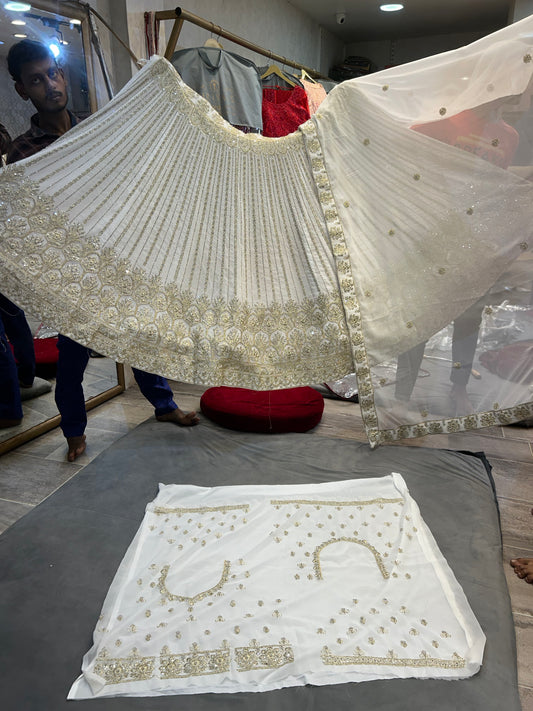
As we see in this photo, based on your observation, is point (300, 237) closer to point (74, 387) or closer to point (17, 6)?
point (74, 387)

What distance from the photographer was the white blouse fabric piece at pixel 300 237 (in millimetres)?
1337

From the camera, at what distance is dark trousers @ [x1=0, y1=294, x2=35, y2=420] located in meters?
2.00

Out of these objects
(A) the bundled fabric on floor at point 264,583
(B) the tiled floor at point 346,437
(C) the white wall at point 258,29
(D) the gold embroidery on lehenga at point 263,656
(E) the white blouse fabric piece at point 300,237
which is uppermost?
(C) the white wall at point 258,29

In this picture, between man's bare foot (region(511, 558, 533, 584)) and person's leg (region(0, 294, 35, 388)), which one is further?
person's leg (region(0, 294, 35, 388))

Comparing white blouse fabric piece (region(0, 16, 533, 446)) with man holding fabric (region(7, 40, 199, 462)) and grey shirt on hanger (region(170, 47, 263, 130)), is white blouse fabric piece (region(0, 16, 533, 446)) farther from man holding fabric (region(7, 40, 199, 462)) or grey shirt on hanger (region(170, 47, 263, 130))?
grey shirt on hanger (region(170, 47, 263, 130))

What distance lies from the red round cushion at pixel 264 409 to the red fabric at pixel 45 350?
715 millimetres

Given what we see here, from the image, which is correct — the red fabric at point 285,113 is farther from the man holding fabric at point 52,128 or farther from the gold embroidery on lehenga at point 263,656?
the gold embroidery on lehenga at point 263,656

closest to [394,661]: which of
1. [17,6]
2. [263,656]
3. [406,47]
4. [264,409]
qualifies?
[263,656]

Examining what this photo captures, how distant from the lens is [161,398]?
7.15ft

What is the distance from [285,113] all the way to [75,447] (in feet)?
6.72

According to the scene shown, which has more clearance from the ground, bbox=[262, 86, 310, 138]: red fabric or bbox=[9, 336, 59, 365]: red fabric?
bbox=[262, 86, 310, 138]: red fabric

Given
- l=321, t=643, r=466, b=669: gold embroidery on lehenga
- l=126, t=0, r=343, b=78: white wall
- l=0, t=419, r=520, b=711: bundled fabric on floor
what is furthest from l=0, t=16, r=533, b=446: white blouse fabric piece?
l=126, t=0, r=343, b=78: white wall

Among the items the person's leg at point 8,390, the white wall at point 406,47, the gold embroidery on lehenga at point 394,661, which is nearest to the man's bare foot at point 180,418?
the person's leg at point 8,390

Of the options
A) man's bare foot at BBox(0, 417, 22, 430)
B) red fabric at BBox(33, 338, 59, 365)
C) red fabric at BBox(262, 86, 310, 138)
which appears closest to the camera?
man's bare foot at BBox(0, 417, 22, 430)
